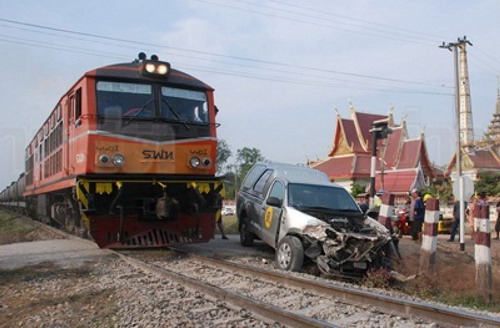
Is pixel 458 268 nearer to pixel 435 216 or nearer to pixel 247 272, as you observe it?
pixel 435 216

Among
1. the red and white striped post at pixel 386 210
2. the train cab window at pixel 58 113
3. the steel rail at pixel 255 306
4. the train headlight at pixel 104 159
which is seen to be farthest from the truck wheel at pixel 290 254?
A: the train cab window at pixel 58 113

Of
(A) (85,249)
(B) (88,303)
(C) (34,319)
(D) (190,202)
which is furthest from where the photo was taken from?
(A) (85,249)

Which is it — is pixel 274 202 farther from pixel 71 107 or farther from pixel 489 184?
pixel 489 184

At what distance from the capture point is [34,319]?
524cm

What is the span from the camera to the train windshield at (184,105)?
9953mm

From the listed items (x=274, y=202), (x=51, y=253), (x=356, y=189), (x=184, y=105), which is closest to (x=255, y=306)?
(x=274, y=202)

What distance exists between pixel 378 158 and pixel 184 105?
116 feet

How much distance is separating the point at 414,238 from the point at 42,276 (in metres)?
9.92

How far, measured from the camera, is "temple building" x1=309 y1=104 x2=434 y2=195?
3956 cm

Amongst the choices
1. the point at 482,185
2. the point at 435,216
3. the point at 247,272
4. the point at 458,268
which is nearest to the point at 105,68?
the point at 247,272

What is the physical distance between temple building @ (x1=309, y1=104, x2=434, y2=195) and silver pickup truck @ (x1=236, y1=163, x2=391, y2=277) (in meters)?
28.8

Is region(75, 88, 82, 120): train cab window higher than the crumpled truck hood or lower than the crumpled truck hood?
higher

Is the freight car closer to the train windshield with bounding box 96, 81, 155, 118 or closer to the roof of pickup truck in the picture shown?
the train windshield with bounding box 96, 81, 155, 118

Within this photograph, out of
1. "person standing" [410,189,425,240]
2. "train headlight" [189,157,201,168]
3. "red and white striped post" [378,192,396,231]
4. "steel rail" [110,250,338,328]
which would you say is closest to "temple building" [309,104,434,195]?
"person standing" [410,189,425,240]
